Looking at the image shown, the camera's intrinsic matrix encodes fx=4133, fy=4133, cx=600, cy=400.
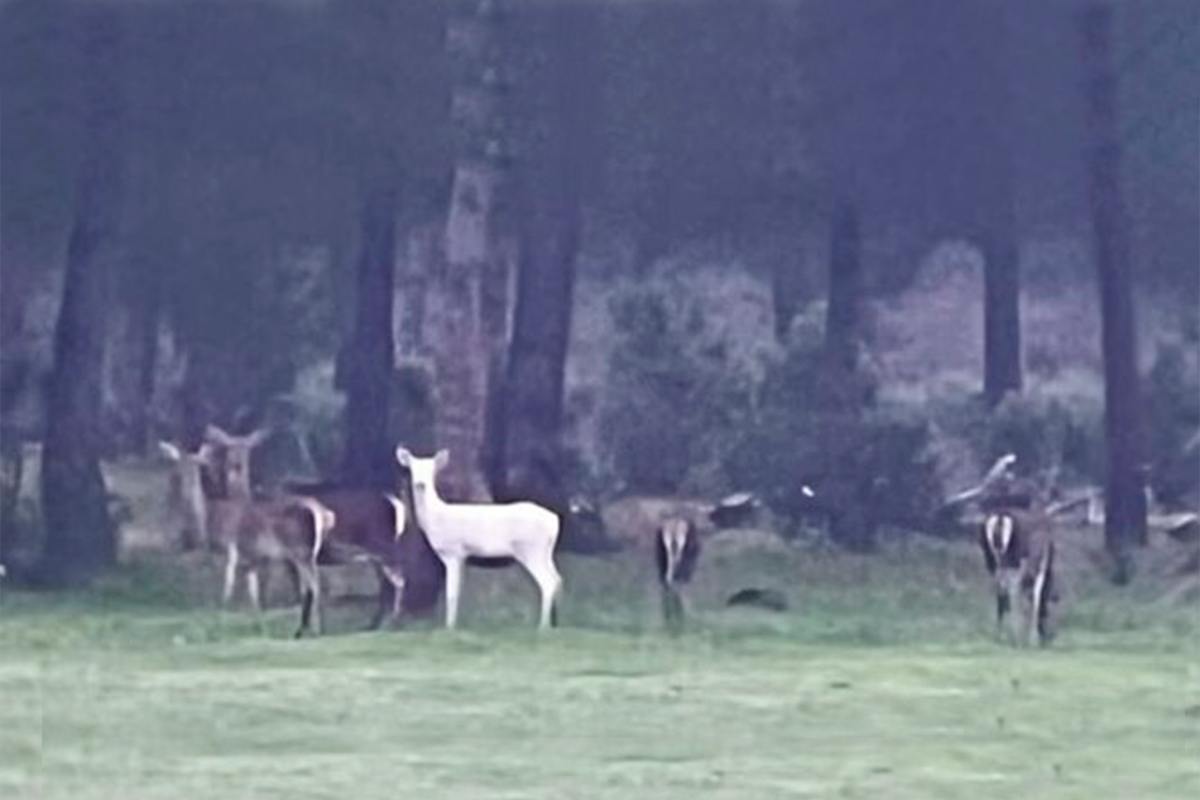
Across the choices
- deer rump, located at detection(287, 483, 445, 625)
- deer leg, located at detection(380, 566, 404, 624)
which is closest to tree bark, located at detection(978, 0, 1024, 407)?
deer rump, located at detection(287, 483, 445, 625)

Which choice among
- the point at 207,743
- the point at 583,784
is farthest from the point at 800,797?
the point at 207,743

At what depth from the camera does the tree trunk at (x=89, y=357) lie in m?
17.9

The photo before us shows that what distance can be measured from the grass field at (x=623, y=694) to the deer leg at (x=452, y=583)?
52mm

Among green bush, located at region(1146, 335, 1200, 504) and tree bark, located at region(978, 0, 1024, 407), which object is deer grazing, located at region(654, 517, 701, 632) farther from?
green bush, located at region(1146, 335, 1200, 504)

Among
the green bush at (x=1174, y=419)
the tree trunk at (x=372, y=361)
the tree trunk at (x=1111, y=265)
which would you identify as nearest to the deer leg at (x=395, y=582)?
the tree trunk at (x=372, y=361)

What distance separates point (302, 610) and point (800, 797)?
18.4ft

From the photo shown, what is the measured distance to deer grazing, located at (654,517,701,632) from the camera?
17641 millimetres

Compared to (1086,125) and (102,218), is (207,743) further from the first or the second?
(1086,125)

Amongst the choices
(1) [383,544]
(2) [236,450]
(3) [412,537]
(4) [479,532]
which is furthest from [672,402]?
(2) [236,450]

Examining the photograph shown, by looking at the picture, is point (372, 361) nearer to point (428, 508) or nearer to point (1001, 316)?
point (428, 508)

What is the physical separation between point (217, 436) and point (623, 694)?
334 cm

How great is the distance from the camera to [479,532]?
17.7 metres

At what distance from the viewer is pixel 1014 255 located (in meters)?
17.8

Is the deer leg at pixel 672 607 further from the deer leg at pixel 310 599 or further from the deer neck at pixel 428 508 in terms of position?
the deer leg at pixel 310 599
